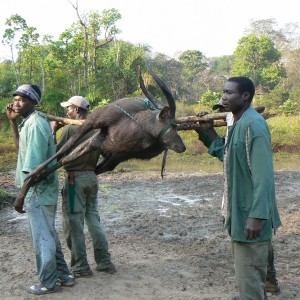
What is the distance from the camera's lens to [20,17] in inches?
835

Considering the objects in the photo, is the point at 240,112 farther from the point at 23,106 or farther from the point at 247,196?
the point at 23,106

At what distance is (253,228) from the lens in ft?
9.01

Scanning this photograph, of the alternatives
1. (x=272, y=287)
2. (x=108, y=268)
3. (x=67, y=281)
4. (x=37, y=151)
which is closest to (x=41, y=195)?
(x=37, y=151)

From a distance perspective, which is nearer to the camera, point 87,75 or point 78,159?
point 78,159

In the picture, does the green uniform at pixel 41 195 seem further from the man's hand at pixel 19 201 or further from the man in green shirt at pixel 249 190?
the man in green shirt at pixel 249 190

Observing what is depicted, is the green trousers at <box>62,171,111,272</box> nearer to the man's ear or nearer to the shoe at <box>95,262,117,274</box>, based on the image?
the shoe at <box>95,262,117,274</box>

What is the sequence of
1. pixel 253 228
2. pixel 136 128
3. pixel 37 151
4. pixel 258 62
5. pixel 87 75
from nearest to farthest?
pixel 253 228 → pixel 136 128 → pixel 37 151 → pixel 87 75 → pixel 258 62

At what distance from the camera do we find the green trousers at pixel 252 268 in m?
2.89

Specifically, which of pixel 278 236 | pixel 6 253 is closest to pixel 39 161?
pixel 6 253

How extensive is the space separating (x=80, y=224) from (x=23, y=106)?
1330 millimetres

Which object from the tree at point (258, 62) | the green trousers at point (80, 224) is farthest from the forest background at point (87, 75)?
the green trousers at point (80, 224)

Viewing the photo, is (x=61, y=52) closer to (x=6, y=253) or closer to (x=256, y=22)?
(x=6, y=253)

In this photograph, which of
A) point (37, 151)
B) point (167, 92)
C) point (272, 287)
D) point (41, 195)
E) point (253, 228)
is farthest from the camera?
point (272, 287)

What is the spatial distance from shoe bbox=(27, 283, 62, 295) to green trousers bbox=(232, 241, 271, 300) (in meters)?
1.93
